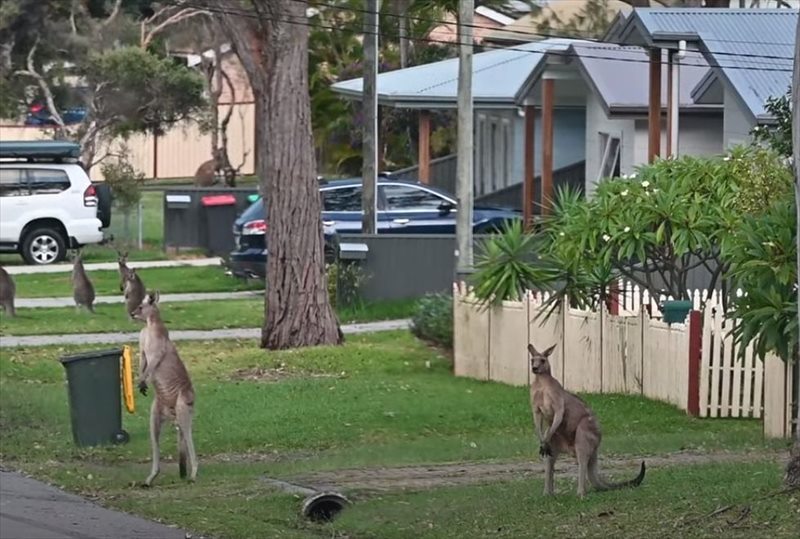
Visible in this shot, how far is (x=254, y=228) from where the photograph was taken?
27125mm

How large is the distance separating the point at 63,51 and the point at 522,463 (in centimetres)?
2962

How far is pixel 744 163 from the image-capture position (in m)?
17.5

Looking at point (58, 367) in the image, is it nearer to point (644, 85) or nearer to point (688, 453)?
point (688, 453)

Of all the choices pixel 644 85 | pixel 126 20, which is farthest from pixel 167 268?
pixel 126 20

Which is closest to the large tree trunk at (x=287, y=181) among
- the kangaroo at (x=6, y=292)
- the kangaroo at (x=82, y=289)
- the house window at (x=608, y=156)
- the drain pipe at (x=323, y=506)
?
the kangaroo at (x=82, y=289)

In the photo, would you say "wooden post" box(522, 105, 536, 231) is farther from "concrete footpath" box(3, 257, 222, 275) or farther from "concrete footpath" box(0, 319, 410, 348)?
"concrete footpath" box(3, 257, 222, 275)

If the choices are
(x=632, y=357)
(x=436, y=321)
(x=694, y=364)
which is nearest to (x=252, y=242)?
(x=436, y=321)

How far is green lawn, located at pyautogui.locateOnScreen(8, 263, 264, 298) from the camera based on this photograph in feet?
91.1

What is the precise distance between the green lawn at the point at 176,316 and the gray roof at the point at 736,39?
574cm

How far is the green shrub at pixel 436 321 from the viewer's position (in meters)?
21.2

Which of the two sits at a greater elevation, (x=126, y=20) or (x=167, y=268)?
(x=126, y=20)

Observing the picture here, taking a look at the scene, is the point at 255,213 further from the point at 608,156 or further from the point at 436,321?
the point at 436,321

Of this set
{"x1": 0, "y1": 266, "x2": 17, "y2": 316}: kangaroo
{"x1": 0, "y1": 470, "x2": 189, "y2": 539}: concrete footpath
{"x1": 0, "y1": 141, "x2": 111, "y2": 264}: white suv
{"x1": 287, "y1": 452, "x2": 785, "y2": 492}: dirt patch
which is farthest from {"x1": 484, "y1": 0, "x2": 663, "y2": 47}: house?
{"x1": 0, "y1": 470, "x2": 189, "y2": 539}: concrete footpath

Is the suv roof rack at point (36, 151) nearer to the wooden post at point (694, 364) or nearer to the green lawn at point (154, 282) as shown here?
the green lawn at point (154, 282)
